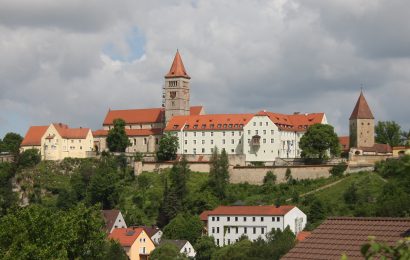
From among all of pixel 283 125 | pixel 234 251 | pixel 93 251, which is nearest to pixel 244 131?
pixel 283 125

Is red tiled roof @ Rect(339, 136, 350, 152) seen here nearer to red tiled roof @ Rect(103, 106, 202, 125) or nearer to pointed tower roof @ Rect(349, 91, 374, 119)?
pointed tower roof @ Rect(349, 91, 374, 119)

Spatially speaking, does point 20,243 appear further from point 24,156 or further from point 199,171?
point 24,156

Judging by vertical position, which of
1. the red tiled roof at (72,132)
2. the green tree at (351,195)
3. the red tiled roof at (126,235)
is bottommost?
the red tiled roof at (126,235)

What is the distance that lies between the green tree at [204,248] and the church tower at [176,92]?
4332 centimetres

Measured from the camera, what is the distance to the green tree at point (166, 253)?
66794 millimetres

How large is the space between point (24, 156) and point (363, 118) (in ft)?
155

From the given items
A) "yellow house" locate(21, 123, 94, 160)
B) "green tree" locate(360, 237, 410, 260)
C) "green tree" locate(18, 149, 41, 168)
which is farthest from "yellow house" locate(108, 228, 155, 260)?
"green tree" locate(360, 237, 410, 260)

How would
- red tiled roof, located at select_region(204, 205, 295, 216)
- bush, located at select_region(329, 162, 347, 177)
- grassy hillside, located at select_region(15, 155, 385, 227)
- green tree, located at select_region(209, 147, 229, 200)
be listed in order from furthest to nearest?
bush, located at select_region(329, 162, 347, 177) → green tree, located at select_region(209, 147, 229, 200) → grassy hillside, located at select_region(15, 155, 385, 227) → red tiled roof, located at select_region(204, 205, 295, 216)

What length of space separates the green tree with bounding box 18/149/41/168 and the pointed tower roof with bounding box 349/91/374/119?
44.3 metres

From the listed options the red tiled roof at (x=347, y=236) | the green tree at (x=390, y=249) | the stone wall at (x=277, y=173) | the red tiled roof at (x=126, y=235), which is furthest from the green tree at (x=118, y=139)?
the green tree at (x=390, y=249)

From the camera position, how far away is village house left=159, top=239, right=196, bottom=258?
243 feet

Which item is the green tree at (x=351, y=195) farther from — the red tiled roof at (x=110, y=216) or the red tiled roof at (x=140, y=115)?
the red tiled roof at (x=140, y=115)

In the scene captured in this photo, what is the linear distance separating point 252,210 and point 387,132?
146 ft

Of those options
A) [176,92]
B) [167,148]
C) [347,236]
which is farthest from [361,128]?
[347,236]
